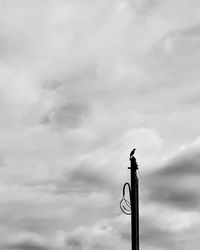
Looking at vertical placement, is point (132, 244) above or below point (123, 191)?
below

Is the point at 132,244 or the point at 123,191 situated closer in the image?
the point at 132,244

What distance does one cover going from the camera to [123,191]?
35625 mm

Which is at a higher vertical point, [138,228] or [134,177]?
[134,177]

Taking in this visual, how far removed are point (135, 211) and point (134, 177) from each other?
1.60 meters

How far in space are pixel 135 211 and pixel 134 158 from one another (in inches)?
98.3

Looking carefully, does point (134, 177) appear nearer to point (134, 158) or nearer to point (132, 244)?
point (134, 158)

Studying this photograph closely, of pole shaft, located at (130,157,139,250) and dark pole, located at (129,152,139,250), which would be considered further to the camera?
dark pole, located at (129,152,139,250)

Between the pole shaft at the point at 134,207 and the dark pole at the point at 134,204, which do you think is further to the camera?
the dark pole at the point at 134,204

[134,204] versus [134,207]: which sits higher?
[134,204]

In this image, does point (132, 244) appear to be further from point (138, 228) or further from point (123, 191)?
point (123, 191)

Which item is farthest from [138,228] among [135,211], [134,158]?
[134,158]

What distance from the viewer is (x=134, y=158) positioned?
112 ft

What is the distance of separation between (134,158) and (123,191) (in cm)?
223

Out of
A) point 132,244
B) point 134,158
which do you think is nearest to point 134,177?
point 134,158
